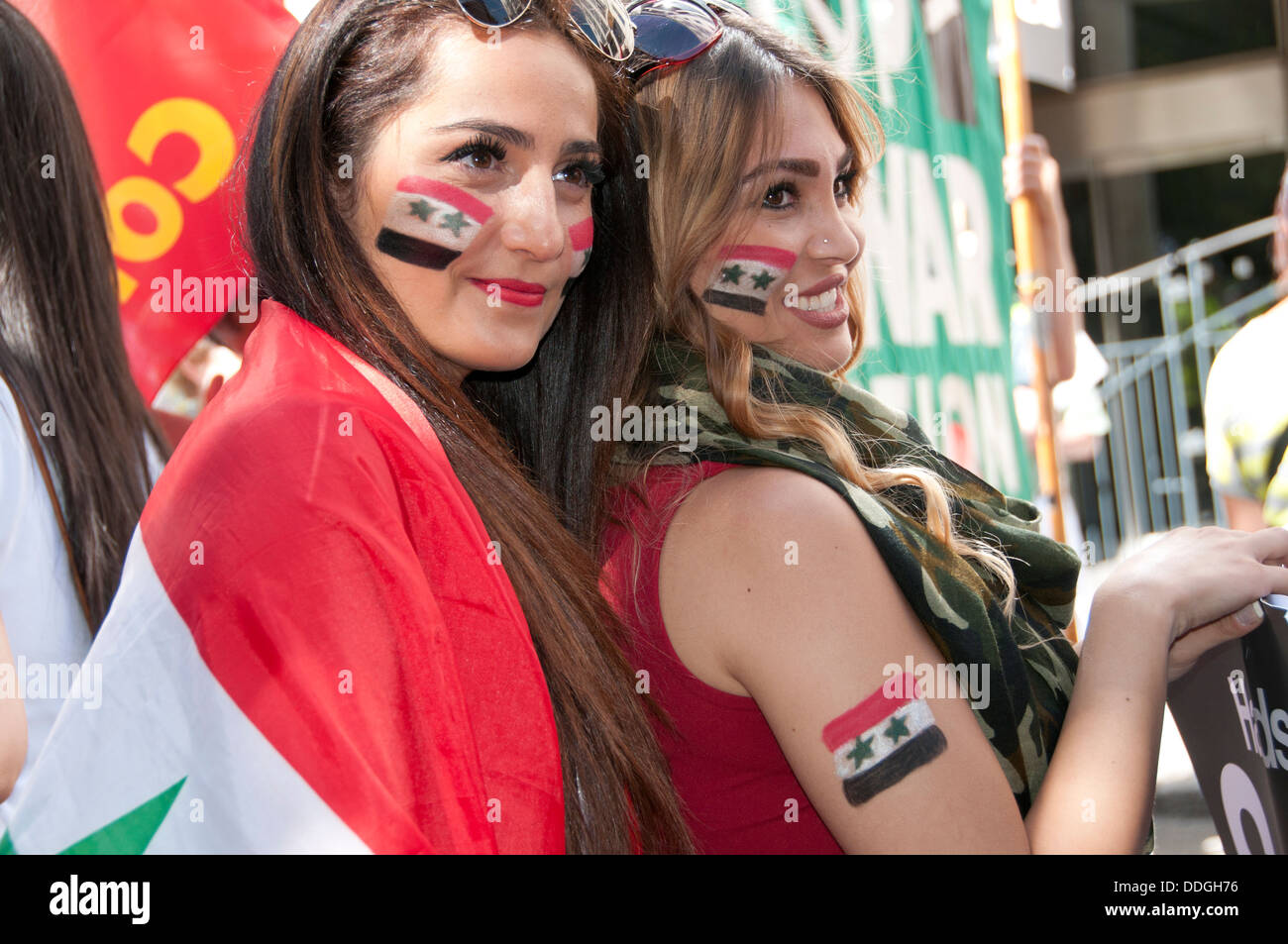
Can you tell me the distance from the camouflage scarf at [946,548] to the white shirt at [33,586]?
35.7 inches

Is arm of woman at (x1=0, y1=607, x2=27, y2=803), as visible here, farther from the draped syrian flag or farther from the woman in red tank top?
the woman in red tank top

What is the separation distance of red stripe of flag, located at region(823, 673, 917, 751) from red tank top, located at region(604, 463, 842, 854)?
0.13m

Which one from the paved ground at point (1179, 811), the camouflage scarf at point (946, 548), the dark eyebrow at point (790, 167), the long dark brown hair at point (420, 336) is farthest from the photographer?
the paved ground at point (1179, 811)

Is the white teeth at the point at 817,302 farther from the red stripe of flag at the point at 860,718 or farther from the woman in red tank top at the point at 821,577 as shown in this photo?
the red stripe of flag at the point at 860,718

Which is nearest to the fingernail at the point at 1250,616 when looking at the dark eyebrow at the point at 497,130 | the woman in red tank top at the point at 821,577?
the woman in red tank top at the point at 821,577

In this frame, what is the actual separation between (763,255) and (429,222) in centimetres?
55

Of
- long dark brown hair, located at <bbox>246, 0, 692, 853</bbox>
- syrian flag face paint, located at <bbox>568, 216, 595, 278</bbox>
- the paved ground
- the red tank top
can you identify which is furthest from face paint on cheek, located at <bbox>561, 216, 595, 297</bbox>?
the paved ground

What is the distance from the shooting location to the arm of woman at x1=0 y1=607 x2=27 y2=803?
5.04 feet

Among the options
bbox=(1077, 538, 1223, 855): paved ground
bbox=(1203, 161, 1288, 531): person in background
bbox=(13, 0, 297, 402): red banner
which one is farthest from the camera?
bbox=(1077, 538, 1223, 855): paved ground

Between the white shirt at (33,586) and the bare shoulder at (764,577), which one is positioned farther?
the white shirt at (33,586)

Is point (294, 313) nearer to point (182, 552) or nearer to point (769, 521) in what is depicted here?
point (182, 552)

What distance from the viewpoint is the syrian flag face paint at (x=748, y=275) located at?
1.85m

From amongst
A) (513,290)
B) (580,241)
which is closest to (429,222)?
(513,290)

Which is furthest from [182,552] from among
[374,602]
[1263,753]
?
[1263,753]
